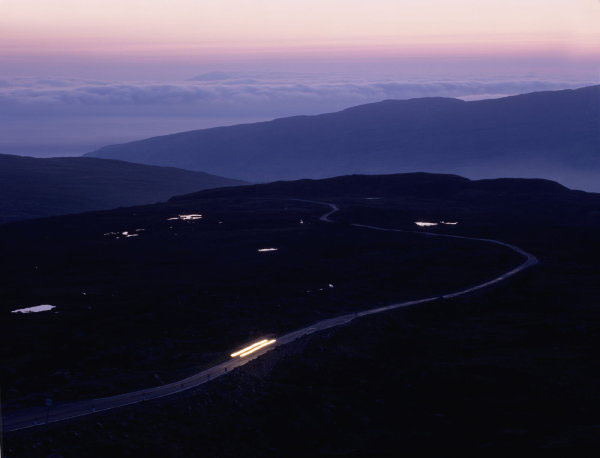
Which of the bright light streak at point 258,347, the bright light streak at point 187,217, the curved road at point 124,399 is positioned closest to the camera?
the curved road at point 124,399

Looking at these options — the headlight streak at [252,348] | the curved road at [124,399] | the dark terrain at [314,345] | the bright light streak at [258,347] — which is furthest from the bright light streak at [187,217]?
the bright light streak at [258,347]

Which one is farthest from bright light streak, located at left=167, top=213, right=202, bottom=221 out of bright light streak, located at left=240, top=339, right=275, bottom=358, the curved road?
bright light streak, located at left=240, top=339, right=275, bottom=358

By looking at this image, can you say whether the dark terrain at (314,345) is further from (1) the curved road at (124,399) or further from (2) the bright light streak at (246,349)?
(2) the bright light streak at (246,349)

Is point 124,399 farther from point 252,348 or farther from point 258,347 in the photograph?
point 258,347

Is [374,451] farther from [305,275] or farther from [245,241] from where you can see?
[245,241]

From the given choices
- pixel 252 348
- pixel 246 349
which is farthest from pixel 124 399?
pixel 252 348

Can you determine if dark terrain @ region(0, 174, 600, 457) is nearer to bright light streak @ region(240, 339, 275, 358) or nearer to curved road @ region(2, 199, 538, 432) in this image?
curved road @ region(2, 199, 538, 432)

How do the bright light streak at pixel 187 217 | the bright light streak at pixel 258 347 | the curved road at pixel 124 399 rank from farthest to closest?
1. the bright light streak at pixel 187 217
2. the bright light streak at pixel 258 347
3. the curved road at pixel 124 399

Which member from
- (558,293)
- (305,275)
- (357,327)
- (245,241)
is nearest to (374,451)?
(357,327)
